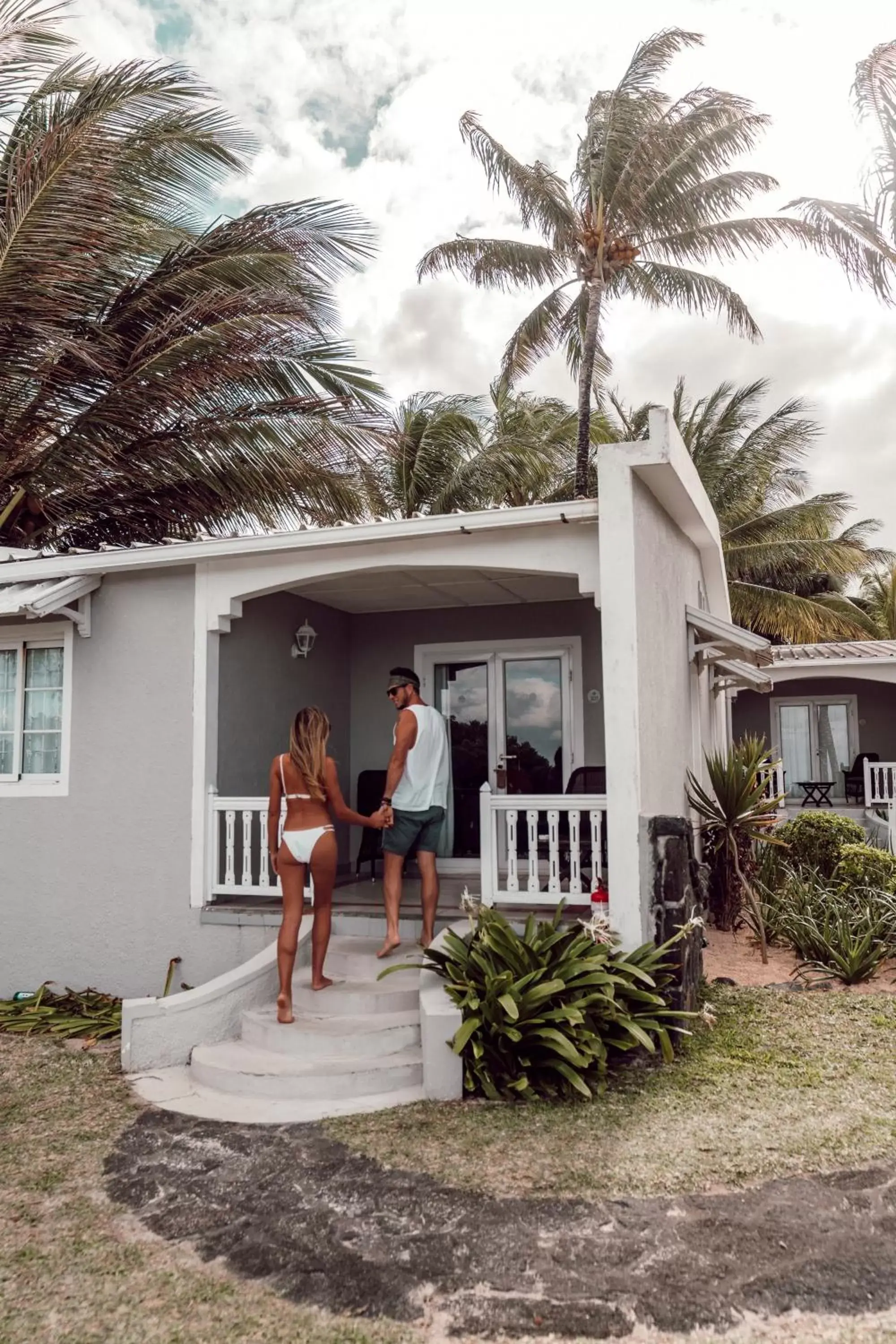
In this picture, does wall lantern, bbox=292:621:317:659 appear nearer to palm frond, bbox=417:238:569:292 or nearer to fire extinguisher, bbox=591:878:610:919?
fire extinguisher, bbox=591:878:610:919

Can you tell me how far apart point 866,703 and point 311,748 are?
633 inches

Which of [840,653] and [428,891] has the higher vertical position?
[840,653]

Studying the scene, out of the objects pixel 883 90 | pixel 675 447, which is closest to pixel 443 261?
pixel 883 90

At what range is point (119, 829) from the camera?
7957 mm

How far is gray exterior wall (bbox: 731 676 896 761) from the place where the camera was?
19.6 meters

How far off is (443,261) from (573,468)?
219 inches

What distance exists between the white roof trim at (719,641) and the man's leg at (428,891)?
3437mm

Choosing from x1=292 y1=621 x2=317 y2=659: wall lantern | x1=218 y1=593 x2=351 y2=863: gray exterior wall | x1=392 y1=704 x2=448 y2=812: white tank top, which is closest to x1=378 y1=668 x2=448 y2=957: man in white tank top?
x1=392 y1=704 x2=448 y2=812: white tank top

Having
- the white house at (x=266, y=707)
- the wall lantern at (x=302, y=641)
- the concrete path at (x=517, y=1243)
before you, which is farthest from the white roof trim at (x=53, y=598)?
the concrete path at (x=517, y=1243)

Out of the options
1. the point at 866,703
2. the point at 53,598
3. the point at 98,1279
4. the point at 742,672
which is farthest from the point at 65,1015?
the point at 866,703

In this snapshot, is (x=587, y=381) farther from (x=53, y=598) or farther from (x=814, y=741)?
(x=53, y=598)

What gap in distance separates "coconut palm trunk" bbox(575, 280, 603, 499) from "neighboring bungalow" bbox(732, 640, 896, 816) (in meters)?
4.73

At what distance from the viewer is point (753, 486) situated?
22.5 metres

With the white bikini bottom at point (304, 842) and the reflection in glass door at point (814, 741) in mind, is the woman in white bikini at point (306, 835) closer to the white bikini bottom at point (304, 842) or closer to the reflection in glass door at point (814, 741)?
the white bikini bottom at point (304, 842)
